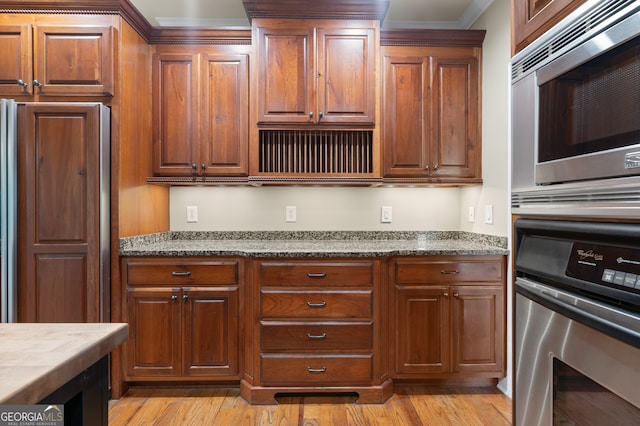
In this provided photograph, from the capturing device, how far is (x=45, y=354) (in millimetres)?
Result: 618

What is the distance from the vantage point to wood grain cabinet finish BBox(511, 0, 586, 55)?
984 millimetres

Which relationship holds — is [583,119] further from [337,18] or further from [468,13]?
[468,13]

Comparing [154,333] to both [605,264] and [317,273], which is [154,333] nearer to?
[317,273]

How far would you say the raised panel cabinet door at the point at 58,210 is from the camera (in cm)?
219

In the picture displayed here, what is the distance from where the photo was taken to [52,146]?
2195 millimetres

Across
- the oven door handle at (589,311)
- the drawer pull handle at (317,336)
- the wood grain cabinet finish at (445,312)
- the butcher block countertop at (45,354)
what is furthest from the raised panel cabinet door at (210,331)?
the oven door handle at (589,311)

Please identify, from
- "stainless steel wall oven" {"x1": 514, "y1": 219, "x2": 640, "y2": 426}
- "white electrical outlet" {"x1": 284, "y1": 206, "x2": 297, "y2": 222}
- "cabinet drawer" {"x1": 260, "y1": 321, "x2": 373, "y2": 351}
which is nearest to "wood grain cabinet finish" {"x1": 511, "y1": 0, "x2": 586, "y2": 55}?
"stainless steel wall oven" {"x1": 514, "y1": 219, "x2": 640, "y2": 426}

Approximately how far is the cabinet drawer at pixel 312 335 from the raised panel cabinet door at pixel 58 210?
1.02 m

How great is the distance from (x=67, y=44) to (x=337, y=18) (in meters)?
1.61

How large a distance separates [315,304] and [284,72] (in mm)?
1481

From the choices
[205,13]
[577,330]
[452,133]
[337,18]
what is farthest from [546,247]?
[205,13]

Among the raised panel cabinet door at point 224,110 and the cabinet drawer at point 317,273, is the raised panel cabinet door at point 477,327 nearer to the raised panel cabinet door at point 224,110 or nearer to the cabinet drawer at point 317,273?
the cabinet drawer at point 317,273

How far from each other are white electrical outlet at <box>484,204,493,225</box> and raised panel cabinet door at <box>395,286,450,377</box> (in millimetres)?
579

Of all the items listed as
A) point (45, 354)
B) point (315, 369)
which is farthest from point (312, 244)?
point (45, 354)
